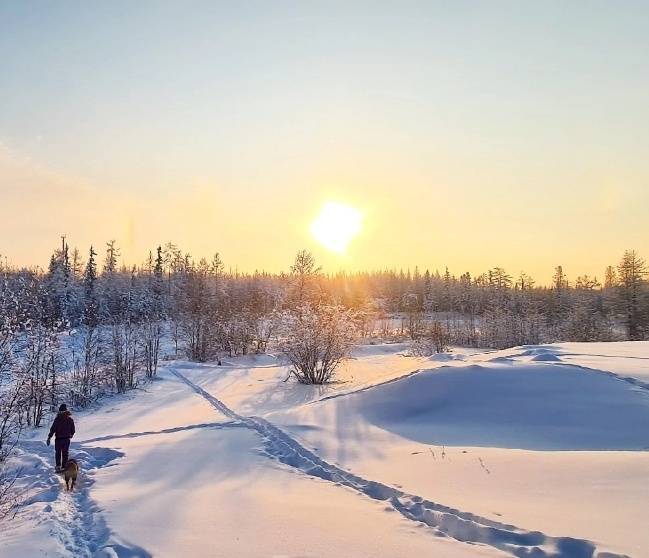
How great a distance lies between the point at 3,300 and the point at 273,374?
13975mm

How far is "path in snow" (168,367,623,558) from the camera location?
494cm

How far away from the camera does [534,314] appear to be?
146 feet

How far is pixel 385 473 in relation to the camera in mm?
8375

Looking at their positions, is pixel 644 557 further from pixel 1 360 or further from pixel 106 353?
pixel 106 353

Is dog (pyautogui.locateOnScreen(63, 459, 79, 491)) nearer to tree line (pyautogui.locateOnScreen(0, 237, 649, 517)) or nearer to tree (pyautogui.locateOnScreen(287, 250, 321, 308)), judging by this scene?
A: tree line (pyautogui.locateOnScreen(0, 237, 649, 517))

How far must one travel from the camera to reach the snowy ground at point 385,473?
224 inches

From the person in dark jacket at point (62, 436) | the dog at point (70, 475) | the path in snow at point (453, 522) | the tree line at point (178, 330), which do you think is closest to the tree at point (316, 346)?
the tree line at point (178, 330)

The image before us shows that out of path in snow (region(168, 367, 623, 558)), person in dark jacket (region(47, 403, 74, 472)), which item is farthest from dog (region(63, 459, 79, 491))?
path in snow (region(168, 367, 623, 558))

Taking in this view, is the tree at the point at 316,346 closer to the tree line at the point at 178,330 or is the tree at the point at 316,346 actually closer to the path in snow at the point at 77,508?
the tree line at the point at 178,330

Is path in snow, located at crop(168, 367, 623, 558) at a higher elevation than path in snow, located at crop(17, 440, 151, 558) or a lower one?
higher

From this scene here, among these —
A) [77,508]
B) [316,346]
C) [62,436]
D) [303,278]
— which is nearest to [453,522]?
[77,508]

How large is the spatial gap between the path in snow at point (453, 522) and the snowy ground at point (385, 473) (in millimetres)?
20

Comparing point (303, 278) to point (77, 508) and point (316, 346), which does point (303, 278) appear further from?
point (77, 508)

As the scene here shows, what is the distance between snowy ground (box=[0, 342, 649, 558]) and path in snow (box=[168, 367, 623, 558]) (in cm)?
2
